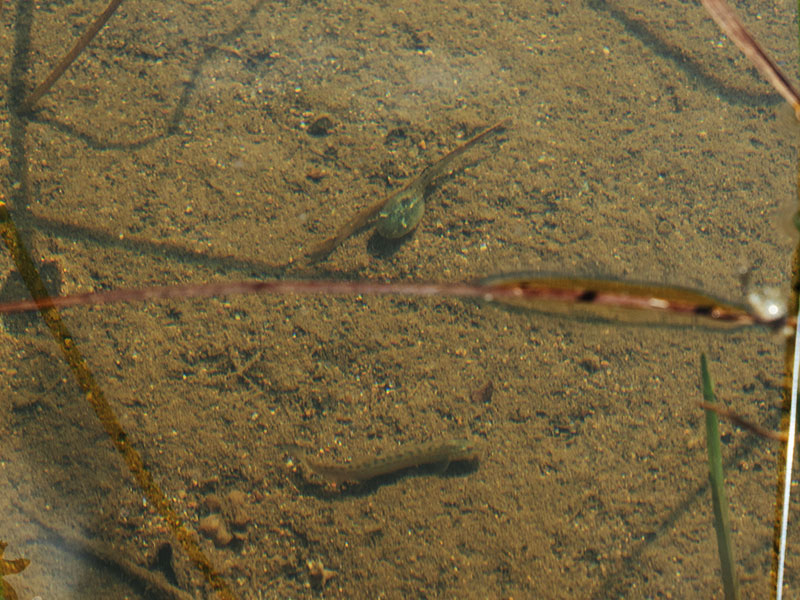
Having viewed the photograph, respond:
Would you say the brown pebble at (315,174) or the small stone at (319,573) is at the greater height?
the brown pebble at (315,174)

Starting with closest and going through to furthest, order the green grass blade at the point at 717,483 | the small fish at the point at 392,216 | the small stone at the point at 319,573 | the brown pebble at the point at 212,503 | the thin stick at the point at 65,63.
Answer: the green grass blade at the point at 717,483 → the small stone at the point at 319,573 → the brown pebble at the point at 212,503 → the small fish at the point at 392,216 → the thin stick at the point at 65,63

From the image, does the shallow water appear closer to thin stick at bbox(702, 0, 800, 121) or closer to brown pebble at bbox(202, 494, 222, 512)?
brown pebble at bbox(202, 494, 222, 512)

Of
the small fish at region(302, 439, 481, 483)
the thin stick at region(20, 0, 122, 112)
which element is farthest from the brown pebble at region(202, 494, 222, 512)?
the thin stick at region(20, 0, 122, 112)

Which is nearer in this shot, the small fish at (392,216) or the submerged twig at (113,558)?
the submerged twig at (113,558)

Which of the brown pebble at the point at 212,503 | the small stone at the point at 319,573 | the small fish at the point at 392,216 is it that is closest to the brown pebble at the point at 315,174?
the small fish at the point at 392,216

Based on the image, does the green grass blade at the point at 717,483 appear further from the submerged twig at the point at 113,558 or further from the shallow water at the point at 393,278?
the submerged twig at the point at 113,558
